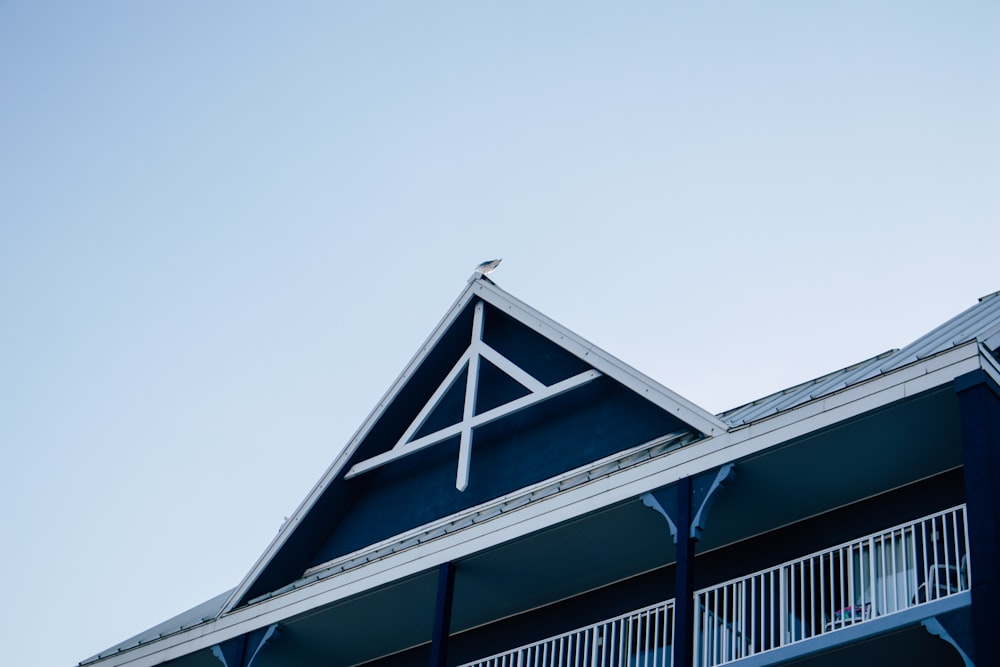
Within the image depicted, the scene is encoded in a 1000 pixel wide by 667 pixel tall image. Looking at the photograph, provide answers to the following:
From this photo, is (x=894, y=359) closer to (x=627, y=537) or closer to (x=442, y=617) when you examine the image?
(x=627, y=537)

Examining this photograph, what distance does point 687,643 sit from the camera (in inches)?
714

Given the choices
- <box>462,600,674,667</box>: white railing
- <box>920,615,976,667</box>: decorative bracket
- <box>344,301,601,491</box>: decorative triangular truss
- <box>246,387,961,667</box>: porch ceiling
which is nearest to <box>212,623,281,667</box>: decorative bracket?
<box>246,387,961,667</box>: porch ceiling

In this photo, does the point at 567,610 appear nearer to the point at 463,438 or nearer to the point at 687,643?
the point at 463,438

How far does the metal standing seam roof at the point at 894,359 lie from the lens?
1933cm

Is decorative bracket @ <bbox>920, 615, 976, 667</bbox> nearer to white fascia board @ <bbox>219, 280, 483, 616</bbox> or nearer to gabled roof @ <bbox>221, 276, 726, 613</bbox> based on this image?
gabled roof @ <bbox>221, 276, 726, 613</bbox>

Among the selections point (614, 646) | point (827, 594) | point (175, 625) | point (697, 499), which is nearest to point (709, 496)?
point (697, 499)

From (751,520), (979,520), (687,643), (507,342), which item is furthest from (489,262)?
(979,520)

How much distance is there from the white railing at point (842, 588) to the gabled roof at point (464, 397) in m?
3.42

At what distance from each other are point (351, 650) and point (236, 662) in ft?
6.59

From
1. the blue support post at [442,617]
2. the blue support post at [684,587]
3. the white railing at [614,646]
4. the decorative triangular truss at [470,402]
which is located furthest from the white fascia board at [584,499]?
the white railing at [614,646]

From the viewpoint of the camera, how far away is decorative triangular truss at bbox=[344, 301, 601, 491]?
22719mm

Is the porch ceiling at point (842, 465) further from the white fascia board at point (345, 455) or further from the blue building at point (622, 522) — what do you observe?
the white fascia board at point (345, 455)

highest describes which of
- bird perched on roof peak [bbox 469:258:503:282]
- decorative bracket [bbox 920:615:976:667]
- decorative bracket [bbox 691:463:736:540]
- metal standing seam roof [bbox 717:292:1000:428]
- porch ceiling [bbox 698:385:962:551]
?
bird perched on roof peak [bbox 469:258:503:282]

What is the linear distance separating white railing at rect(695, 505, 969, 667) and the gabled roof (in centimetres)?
342
